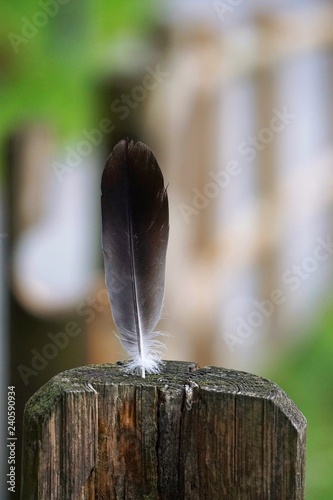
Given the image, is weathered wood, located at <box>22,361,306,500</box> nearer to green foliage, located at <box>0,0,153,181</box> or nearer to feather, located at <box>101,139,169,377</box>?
feather, located at <box>101,139,169,377</box>

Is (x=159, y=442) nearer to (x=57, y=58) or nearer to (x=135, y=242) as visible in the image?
(x=135, y=242)

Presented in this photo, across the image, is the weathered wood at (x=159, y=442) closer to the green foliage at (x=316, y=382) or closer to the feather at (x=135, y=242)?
the feather at (x=135, y=242)

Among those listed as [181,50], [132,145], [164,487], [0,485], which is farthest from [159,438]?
[181,50]

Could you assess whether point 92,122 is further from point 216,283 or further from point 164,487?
point 164,487

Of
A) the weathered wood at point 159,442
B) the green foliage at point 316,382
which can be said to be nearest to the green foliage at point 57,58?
the green foliage at point 316,382

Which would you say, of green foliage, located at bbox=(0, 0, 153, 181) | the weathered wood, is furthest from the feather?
green foliage, located at bbox=(0, 0, 153, 181)
